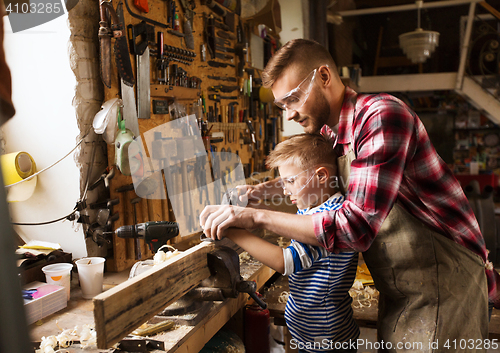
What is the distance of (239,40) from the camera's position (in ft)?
12.1

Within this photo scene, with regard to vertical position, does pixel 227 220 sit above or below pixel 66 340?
above

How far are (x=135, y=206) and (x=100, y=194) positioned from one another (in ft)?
0.68

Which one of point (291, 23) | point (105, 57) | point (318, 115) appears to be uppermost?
point (291, 23)

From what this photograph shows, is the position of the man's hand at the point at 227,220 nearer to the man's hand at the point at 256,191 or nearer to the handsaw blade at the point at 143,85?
the man's hand at the point at 256,191

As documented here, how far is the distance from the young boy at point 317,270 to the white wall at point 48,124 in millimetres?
1202

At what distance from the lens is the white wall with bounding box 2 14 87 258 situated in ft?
6.59

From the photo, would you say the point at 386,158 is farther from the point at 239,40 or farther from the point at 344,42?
the point at 344,42

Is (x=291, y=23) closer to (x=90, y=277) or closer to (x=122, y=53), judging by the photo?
(x=122, y=53)

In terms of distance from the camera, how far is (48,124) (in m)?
2.09

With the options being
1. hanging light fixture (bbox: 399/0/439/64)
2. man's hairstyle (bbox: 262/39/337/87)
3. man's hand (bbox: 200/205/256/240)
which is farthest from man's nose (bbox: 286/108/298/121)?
hanging light fixture (bbox: 399/0/439/64)

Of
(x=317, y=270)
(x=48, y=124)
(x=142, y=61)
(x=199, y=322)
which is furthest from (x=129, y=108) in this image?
(x=317, y=270)

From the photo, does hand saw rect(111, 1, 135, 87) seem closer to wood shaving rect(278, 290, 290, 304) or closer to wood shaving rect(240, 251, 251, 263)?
wood shaving rect(240, 251, 251, 263)

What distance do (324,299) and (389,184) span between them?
588 millimetres

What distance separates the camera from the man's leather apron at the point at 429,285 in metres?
1.31
